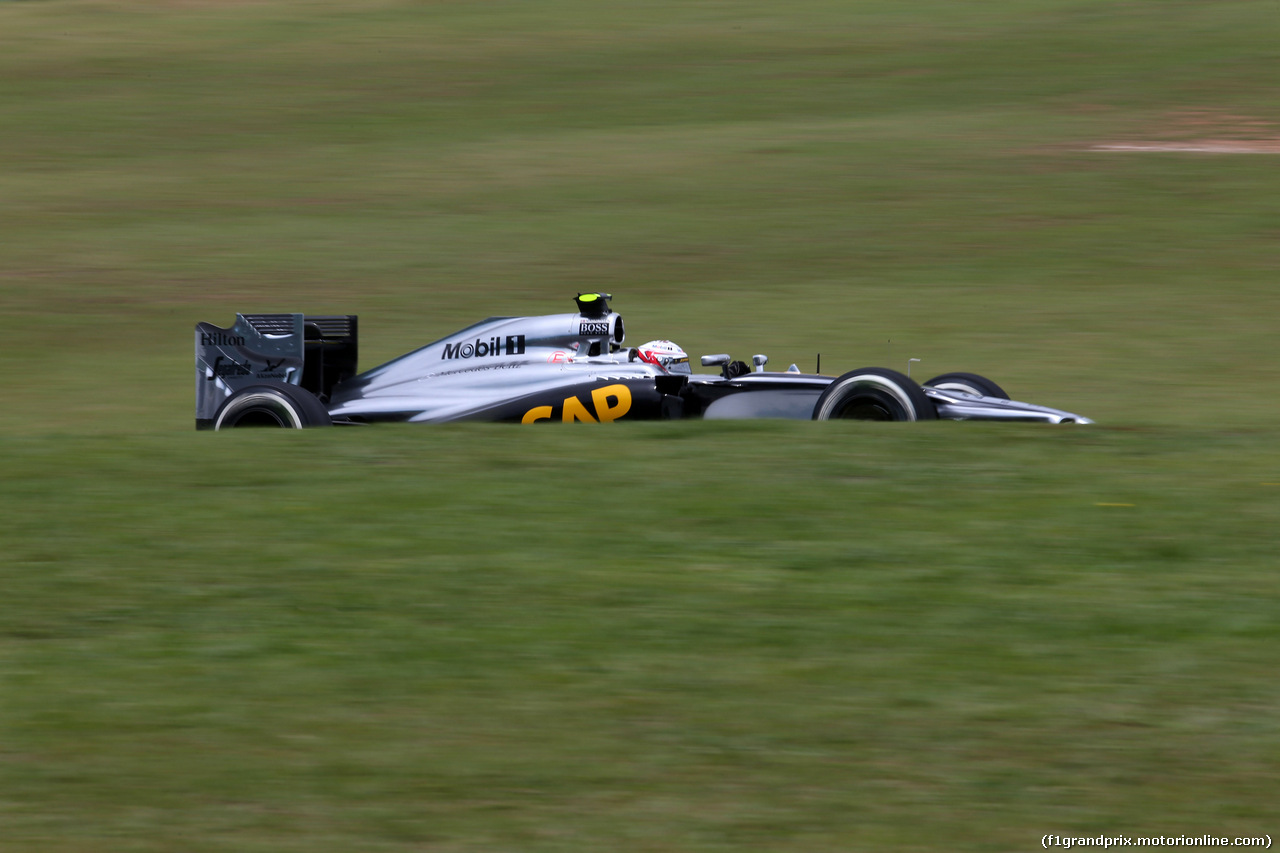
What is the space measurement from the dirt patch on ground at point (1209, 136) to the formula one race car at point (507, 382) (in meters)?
16.2

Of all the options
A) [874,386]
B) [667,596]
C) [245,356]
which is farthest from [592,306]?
[667,596]

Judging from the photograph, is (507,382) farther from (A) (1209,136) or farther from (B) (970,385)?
(A) (1209,136)

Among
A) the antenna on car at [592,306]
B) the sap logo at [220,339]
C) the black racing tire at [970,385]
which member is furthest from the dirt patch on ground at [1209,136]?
the sap logo at [220,339]

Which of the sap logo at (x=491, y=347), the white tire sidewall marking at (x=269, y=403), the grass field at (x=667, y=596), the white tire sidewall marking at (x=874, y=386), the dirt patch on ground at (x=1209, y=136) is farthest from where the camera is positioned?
the dirt patch on ground at (x=1209, y=136)

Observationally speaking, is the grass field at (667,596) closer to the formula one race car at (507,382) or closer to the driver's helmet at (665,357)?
the formula one race car at (507,382)

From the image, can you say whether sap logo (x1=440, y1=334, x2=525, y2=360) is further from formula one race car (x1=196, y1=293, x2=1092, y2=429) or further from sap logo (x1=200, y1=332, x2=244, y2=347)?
sap logo (x1=200, y1=332, x2=244, y2=347)

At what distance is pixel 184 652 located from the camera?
5.27 meters

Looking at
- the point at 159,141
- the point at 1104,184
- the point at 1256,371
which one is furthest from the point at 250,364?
the point at 159,141

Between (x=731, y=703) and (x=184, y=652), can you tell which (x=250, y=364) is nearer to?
(x=184, y=652)

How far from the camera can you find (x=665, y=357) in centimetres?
1086

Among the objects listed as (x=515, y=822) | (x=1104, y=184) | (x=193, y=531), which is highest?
(x=1104, y=184)

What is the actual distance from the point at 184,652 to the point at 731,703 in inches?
72.7

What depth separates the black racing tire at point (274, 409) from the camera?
10094mm

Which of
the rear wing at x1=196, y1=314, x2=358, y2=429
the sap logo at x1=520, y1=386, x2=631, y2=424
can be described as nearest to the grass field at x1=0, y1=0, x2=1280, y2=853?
the rear wing at x1=196, y1=314, x2=358, y2=429
